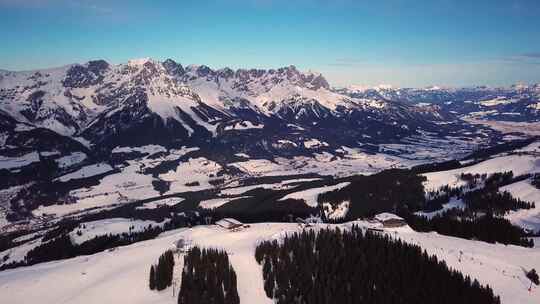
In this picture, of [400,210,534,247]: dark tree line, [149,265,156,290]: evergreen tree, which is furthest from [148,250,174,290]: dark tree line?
[400,210,534,247]: dark tree line

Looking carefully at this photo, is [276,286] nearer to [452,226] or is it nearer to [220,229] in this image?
[220,229]

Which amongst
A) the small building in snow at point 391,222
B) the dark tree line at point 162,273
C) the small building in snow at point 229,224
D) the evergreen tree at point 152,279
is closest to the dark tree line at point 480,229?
the small building in snow at point 391,222

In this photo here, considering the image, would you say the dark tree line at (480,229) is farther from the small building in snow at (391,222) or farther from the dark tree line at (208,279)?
the dark tree line at (208,279)

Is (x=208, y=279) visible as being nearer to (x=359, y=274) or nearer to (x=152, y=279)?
(x=152, y=279)

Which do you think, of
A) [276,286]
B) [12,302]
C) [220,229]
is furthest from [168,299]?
[220,229]

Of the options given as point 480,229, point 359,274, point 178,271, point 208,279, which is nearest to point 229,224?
point 178,271
